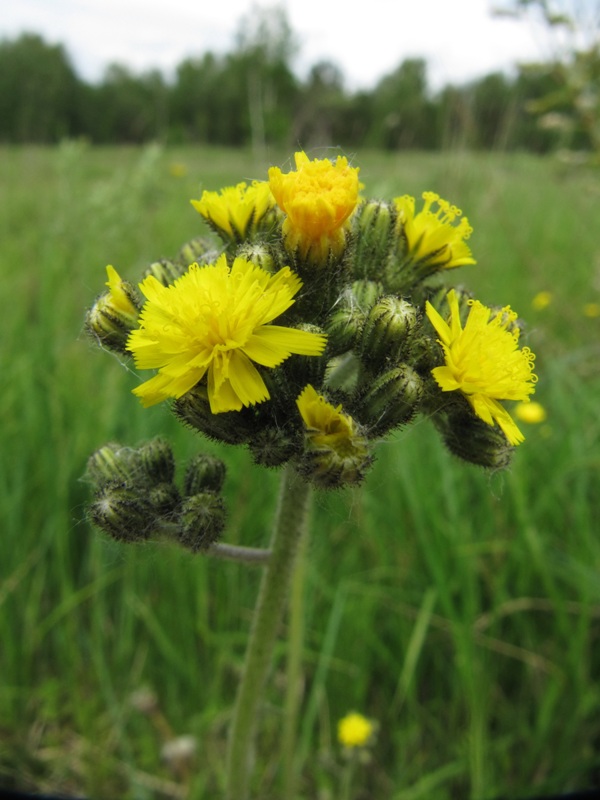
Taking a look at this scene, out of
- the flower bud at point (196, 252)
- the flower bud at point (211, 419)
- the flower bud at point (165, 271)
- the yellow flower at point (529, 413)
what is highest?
the flower bud at point (196, 252)

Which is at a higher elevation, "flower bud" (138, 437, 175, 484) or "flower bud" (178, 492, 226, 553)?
"flower bud" (138, 437, 175, 484)

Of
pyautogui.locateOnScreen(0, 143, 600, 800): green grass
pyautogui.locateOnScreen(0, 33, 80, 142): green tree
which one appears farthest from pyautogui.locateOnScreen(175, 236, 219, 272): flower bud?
pyautogui.locateOnScreen(0, 33, 80, 142): green tree

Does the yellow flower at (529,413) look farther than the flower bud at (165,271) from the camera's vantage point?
Yes

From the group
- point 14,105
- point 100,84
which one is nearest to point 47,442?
point 14,105

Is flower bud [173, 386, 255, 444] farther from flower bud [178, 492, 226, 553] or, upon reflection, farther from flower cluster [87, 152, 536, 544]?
flower bud [178, 492, 226, 553]

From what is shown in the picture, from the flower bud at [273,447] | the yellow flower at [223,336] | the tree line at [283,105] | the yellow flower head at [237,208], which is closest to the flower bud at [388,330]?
the yellow flower at [223,336]

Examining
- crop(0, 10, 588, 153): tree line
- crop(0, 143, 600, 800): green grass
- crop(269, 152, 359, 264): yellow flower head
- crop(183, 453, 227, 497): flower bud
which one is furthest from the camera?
crop(0, 10, 588, 153): tree line

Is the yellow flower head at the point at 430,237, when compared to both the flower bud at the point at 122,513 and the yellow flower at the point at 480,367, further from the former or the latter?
the flower bud at the point at 122,513
